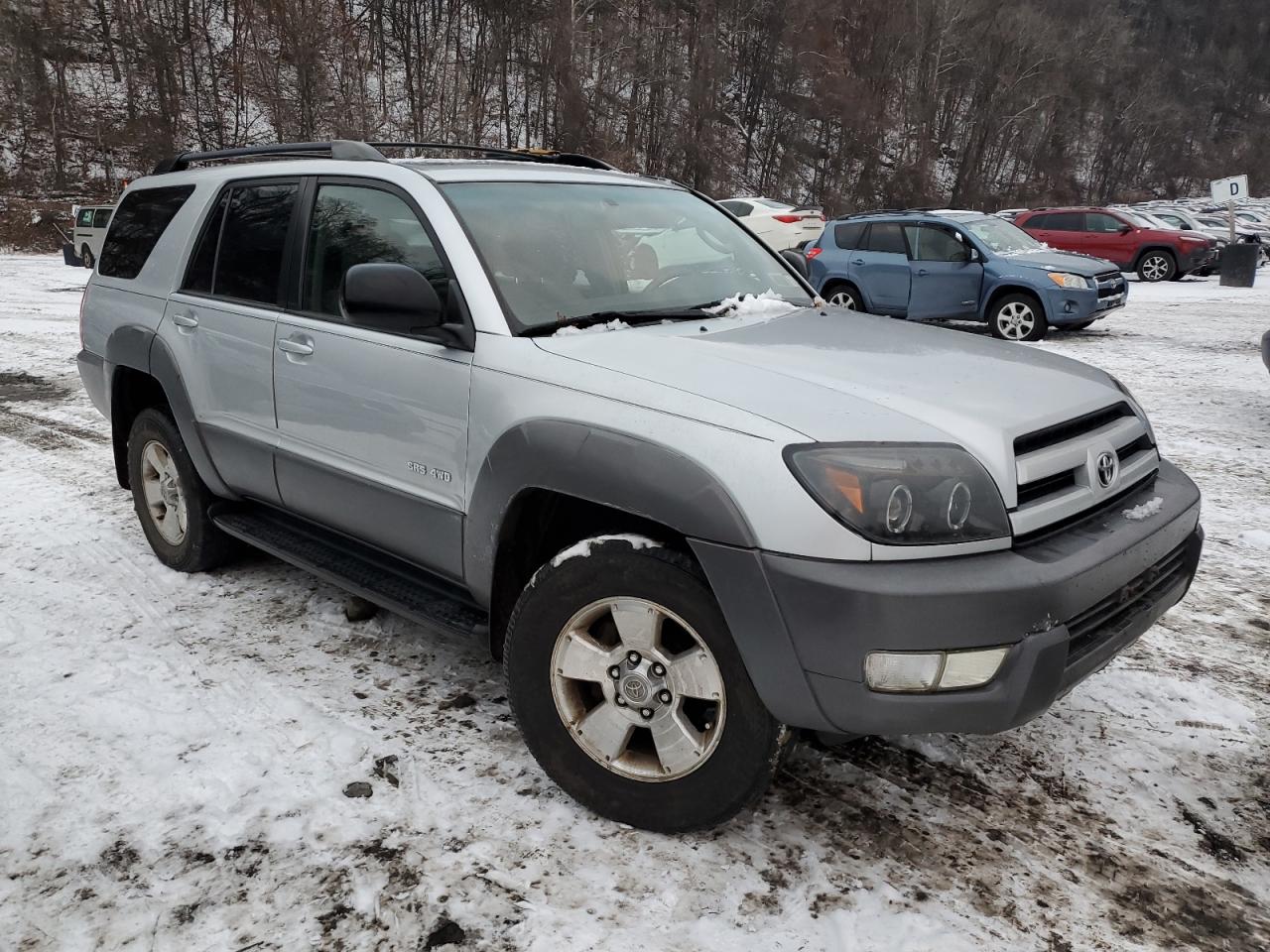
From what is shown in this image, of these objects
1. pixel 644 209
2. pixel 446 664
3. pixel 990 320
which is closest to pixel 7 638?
pixel 446 664

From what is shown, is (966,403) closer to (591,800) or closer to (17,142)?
(591,800)

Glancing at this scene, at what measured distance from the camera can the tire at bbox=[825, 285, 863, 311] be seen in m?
13.3

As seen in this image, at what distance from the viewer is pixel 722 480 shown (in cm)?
220

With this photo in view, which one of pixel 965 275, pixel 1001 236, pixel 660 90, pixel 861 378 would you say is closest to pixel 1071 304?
pixel 965 275

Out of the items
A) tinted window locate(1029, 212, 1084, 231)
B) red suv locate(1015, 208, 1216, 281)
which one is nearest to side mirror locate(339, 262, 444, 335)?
red suv locate(1015, 208, 1216, 281)

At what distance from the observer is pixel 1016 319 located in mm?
12180

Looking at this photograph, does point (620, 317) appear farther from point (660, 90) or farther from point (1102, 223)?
point (660, 90)

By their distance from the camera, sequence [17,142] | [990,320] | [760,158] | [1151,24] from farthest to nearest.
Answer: [1151,24] → [760,158] → [17,142] → [990,320]

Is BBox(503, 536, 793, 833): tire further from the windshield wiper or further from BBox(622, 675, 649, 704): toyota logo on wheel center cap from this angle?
the windshield wiper

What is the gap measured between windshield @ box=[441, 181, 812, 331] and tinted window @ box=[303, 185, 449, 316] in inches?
7.1

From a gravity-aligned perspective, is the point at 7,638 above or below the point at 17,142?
below

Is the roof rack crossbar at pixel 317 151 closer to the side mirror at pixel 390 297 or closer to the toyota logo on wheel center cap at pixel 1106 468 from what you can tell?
A: the side mirror at pixel 390 297

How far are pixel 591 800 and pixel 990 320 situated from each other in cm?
1129

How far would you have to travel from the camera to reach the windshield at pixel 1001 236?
12430 millimetres
